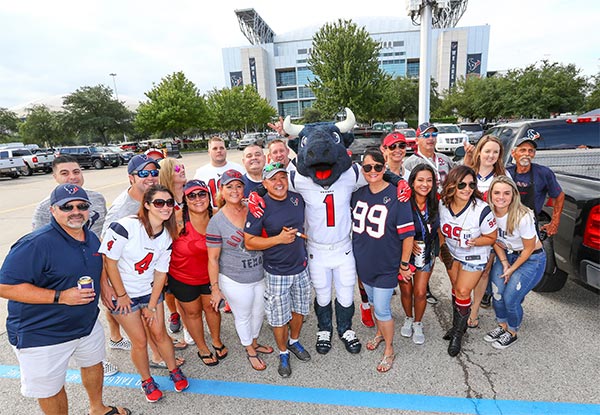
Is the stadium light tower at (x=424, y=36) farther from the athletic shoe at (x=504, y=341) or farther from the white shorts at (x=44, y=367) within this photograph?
the white shorts at (x=44, y=367)

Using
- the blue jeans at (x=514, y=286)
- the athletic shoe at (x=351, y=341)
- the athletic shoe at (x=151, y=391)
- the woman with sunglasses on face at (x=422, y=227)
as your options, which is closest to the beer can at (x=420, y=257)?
the woman with sunglasses on face at (x=422, y=227)

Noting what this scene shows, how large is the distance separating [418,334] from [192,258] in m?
2.30

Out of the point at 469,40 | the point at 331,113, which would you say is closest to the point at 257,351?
the point at 331,113

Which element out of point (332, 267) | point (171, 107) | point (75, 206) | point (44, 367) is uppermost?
point (171, 107)

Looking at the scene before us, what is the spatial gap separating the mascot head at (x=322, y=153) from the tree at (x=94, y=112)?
141 feet

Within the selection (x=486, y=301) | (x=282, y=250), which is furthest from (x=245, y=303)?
(x=486, y=301)

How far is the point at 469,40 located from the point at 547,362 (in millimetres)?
85789

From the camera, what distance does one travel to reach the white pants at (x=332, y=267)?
3041 millimetres

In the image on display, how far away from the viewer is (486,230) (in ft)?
9.56

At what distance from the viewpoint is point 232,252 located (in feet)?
9.38

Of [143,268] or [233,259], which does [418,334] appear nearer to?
[233,259]

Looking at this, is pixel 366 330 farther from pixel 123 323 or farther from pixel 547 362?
pixel 123 323

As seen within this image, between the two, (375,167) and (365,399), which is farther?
(375,167)

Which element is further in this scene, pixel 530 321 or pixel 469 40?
pixel 469 40
